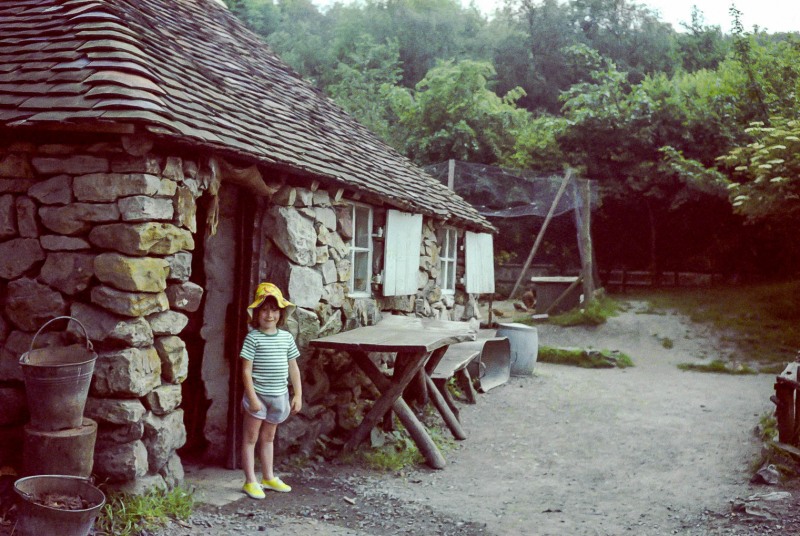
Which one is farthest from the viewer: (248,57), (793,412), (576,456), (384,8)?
(384,8)

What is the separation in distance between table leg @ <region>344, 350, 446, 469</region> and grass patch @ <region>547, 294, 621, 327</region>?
883 cm

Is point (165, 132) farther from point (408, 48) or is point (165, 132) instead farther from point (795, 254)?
point (408, 48)

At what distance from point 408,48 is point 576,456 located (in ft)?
92.7

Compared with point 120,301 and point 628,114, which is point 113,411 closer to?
point 120,301

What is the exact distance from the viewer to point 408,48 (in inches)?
1298

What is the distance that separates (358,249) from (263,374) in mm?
2645

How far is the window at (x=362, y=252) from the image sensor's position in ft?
25.7

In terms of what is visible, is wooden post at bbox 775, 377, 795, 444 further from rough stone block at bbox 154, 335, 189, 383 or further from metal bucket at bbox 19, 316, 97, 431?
metal bucket at bbox 19, 316, 97, 431

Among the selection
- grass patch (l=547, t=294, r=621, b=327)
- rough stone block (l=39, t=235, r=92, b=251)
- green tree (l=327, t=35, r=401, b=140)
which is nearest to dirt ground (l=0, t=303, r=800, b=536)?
rough stone block (l=39, t=235, r=92, b=251)

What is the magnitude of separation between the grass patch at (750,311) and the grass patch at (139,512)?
1101cm

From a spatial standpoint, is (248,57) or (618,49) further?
(618,49)

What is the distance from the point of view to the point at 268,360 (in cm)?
538

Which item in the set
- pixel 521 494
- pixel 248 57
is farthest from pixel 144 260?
pixel 248 57

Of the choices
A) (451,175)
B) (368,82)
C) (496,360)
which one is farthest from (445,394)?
(368,82)
